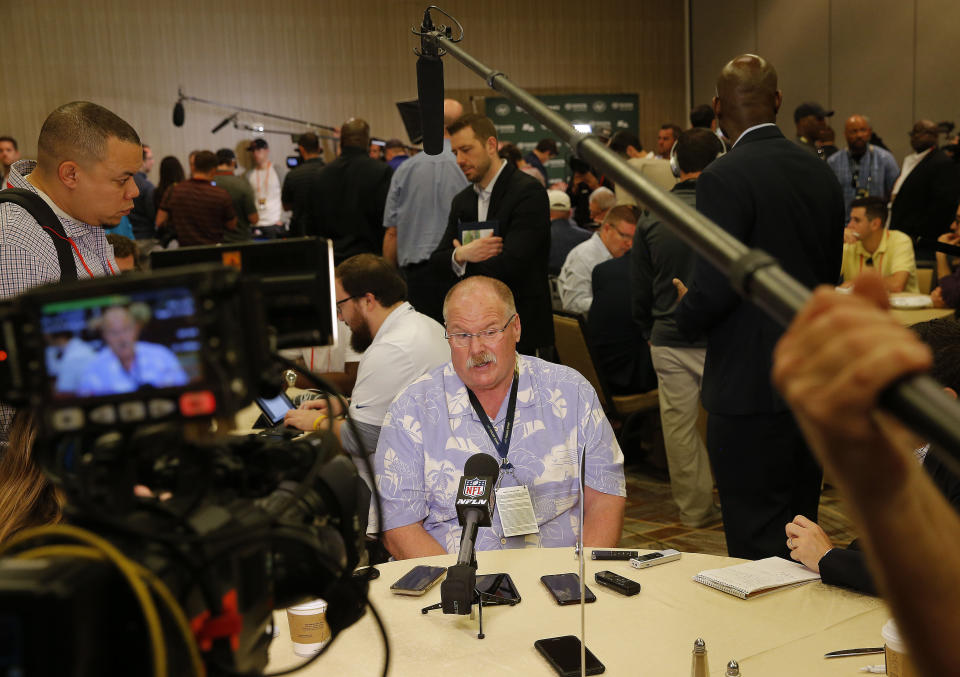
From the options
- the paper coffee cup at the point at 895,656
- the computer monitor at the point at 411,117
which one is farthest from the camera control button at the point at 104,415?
the computer monitor at the point at 411,117

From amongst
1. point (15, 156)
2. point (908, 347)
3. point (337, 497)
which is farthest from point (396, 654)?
point (15, 156)

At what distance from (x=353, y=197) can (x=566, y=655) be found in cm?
410

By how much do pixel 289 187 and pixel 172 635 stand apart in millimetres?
6551

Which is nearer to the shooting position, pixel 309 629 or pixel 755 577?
pixel 309 629

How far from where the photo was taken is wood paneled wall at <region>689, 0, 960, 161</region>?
8953 mm

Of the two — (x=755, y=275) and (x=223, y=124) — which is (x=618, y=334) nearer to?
(x=755, y=275)

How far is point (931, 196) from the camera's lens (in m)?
6.95

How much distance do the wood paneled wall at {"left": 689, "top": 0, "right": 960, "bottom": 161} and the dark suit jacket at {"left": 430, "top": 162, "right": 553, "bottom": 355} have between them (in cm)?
647

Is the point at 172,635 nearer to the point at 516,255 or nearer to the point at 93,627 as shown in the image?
the point at 93,627

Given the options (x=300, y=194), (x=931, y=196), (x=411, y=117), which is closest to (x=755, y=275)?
(x=411, y=117)

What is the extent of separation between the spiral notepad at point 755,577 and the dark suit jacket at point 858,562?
0.20 feet

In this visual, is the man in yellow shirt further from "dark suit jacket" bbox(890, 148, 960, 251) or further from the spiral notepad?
the spiral notepad

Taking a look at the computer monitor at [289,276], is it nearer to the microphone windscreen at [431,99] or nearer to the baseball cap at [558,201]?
the microphone windscreen at [431,99]

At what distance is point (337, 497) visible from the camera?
91cm
